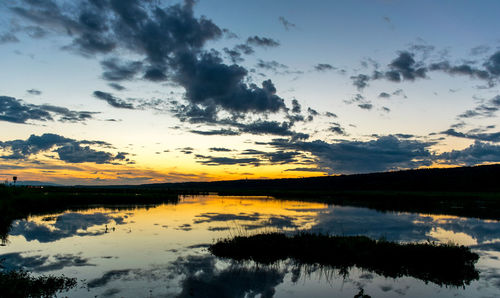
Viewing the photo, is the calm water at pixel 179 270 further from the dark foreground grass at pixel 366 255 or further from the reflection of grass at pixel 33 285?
the dark foreground grass at pixel 366 255

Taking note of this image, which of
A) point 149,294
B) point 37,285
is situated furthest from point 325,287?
point 37,285

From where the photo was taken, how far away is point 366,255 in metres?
19.2

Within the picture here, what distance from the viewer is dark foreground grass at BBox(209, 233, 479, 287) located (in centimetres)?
1683

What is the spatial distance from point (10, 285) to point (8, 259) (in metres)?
7.90

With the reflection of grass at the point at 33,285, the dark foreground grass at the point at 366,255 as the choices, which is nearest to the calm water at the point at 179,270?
the reflection of grass at the point at 33,285

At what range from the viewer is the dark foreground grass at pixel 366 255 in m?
16.8

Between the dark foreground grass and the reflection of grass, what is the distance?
29.4 feet

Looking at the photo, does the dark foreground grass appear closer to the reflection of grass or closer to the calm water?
the calm water

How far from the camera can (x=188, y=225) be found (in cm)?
3431

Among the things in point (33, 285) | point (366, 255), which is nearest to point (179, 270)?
point (33, 285)

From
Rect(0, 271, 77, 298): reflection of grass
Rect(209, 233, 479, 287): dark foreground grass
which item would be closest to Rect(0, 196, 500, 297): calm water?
Rect(0, 271, 77, 298): reflection of grass

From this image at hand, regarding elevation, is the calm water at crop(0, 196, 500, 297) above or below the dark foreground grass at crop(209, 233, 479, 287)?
below

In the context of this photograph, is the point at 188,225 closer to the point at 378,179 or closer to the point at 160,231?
the point at 160,231

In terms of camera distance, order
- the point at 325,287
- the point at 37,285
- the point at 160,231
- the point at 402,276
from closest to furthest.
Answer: the point at 37,285
the point at 325,287
the point at 402,276
the point at 160,231
